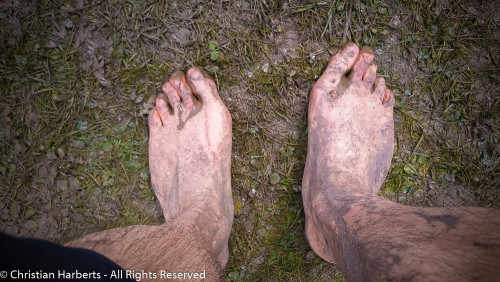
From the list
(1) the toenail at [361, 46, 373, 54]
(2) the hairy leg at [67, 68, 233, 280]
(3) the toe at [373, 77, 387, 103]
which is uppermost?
(1) the toenail at [361, 46, 373, 54]

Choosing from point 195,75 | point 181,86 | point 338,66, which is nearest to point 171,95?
point 181,86

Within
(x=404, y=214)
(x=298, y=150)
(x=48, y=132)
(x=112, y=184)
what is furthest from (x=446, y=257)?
(x=48, y=132)

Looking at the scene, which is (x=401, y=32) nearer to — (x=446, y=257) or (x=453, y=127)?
(x=453, y=127)

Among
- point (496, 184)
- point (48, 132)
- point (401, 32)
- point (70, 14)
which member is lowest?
point (496, 184)

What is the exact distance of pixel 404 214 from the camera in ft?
4.32

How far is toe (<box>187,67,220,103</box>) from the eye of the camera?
2.03 m

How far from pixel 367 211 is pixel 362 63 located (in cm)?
98

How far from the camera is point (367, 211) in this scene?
1445 mm

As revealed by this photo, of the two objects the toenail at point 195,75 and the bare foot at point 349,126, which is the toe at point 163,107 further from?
the bare foot at point 349,126

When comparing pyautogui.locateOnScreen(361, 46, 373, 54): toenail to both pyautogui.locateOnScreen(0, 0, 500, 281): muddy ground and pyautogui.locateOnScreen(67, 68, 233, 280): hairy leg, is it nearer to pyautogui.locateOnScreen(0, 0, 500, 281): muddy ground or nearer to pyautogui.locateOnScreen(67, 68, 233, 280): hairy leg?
pyautogui.locateOnScreen(0, 0, 500, 281): muddy ground

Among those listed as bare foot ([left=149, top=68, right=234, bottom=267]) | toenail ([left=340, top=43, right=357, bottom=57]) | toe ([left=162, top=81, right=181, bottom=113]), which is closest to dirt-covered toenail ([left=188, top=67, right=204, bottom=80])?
bare foot ([left=149, top=68, right=234, bottom=267])

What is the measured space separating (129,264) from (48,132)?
1.33m

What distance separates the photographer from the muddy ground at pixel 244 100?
6.69 ft

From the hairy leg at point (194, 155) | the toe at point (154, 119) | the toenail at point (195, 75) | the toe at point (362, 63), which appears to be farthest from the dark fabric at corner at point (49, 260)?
the toe at point (362, 63)
